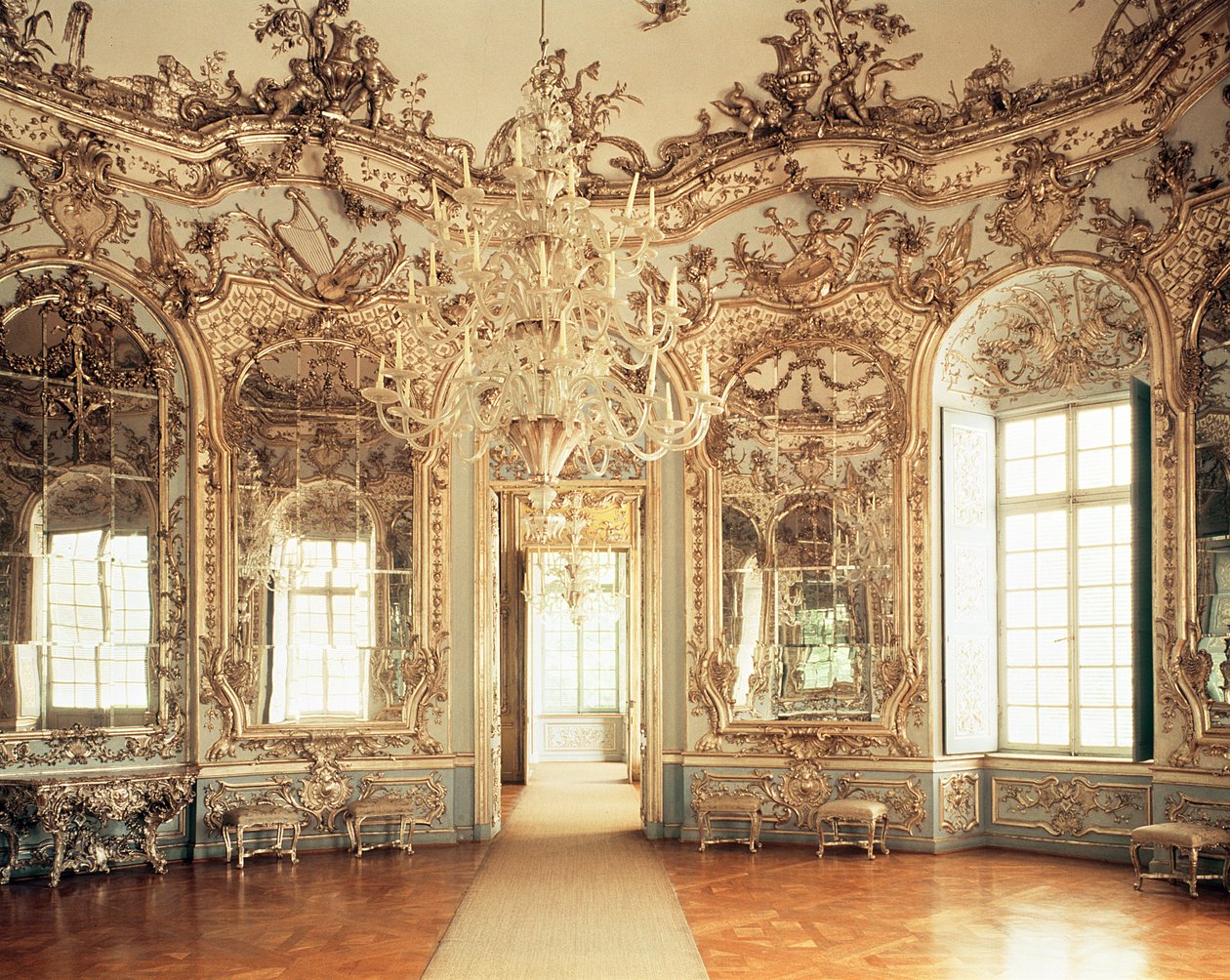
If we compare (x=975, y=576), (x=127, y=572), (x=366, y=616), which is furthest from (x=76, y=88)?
(x=975, y=576)

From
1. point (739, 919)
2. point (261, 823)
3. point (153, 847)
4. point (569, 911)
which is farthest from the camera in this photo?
point (261, 823)

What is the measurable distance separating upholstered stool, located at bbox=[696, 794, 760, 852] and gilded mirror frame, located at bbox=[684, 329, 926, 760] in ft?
1.59

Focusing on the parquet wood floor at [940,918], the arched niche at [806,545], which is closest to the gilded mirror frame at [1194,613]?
the parquet wood floor at [940,918]

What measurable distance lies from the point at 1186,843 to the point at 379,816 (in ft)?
17.8

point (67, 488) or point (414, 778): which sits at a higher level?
point (67, 488)

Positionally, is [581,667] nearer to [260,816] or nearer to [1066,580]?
[1066,580]

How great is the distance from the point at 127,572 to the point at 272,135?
10.9 ft

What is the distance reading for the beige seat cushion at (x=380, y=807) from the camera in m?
8.96

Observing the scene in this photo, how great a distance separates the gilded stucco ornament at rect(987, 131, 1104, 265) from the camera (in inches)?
343

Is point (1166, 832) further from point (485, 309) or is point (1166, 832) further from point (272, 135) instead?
point (272, 135)

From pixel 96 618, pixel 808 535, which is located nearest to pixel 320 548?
pixel 96 618

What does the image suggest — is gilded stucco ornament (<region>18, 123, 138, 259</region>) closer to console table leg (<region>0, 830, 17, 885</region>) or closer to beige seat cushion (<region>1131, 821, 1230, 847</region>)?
console table leg (<region>0, 830, 17, 885</region>)

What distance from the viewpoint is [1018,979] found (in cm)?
554

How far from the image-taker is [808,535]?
954 centimetres
